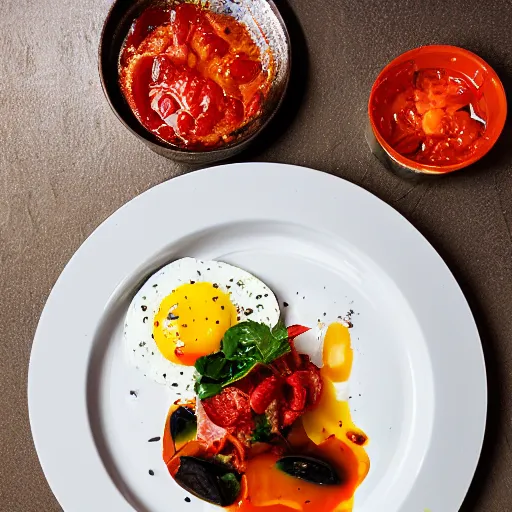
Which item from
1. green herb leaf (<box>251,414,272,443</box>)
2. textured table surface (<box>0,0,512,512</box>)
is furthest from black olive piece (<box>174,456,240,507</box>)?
textured table surface (<box>0,0,512,512</box>)

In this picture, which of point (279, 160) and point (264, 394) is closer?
point (264, 394)

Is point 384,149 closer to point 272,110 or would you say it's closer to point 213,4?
point 272,110

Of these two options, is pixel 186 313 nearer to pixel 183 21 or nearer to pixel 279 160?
pixel 279 160

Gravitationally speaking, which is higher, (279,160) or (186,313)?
(279,160)

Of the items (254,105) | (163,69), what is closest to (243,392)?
(254,105)

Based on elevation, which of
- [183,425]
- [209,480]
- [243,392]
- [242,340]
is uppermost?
[242,340]

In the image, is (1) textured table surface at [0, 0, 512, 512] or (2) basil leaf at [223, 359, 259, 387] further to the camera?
(1) textured table surface at [0, 0, 512, 512]

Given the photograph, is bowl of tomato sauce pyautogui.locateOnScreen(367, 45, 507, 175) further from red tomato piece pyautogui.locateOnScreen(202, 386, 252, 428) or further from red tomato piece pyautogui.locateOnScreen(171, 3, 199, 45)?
red tomato piece pyautogui.locateOnScreen(202, 386, 252, 428)
